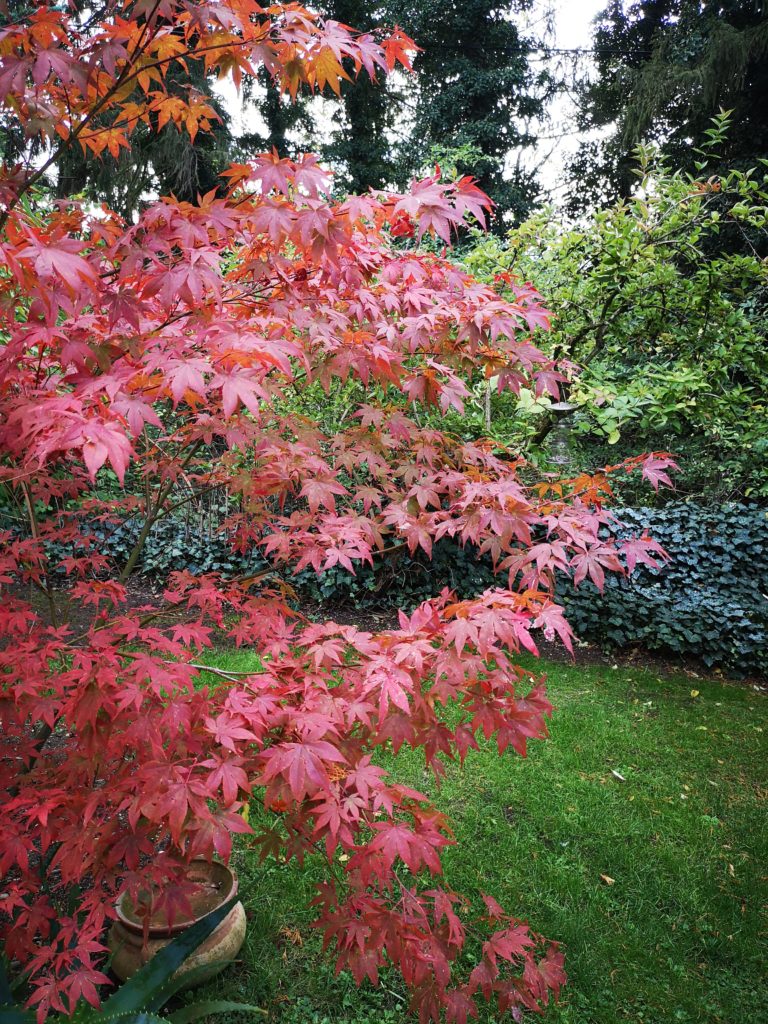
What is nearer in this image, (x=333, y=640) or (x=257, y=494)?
(x=333, y=640)

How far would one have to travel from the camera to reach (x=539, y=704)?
5.73 feet

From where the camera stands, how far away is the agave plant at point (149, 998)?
1.70m

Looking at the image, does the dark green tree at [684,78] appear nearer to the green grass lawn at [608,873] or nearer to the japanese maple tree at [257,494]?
the green grass lawn at [608,873]

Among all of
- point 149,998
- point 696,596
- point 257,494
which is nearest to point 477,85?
point 696,596

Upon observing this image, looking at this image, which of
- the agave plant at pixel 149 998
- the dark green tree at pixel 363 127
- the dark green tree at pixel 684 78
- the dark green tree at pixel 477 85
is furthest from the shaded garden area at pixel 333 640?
the dark green tree at pixel 363 127

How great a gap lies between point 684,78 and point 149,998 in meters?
13.1

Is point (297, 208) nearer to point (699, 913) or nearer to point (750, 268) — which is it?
point (699, 913)

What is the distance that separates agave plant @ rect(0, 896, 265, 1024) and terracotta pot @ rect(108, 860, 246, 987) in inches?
5.6

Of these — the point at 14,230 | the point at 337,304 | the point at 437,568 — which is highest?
the point at 14,230

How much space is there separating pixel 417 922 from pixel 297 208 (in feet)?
6.29

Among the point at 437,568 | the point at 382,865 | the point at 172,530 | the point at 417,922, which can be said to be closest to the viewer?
the point at 382,865

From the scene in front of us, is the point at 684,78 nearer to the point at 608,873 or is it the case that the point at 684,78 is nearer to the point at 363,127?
the point at 363,127

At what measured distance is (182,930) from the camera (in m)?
2.14

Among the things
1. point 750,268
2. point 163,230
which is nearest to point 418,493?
point 163,230
